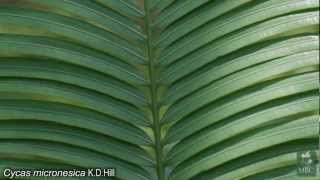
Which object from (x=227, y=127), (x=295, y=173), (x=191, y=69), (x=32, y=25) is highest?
(x=32, y=25)

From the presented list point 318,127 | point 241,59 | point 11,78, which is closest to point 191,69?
point 241,59

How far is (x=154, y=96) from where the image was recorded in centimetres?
117

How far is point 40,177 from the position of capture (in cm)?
116

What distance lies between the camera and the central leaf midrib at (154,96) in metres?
1.17

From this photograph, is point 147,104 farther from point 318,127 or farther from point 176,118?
Result: point 318,127

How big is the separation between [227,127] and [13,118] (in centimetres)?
46

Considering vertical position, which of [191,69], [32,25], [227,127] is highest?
[32,25]

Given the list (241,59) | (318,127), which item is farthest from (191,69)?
(318,127)

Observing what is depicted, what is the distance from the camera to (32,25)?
1138mm

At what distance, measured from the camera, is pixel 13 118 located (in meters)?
1.13

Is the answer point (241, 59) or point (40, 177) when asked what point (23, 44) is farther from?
point (241, 59)

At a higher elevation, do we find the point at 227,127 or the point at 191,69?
the point at 191,69

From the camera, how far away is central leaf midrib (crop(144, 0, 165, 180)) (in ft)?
3.84

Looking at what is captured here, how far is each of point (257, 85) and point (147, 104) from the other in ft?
0.81
